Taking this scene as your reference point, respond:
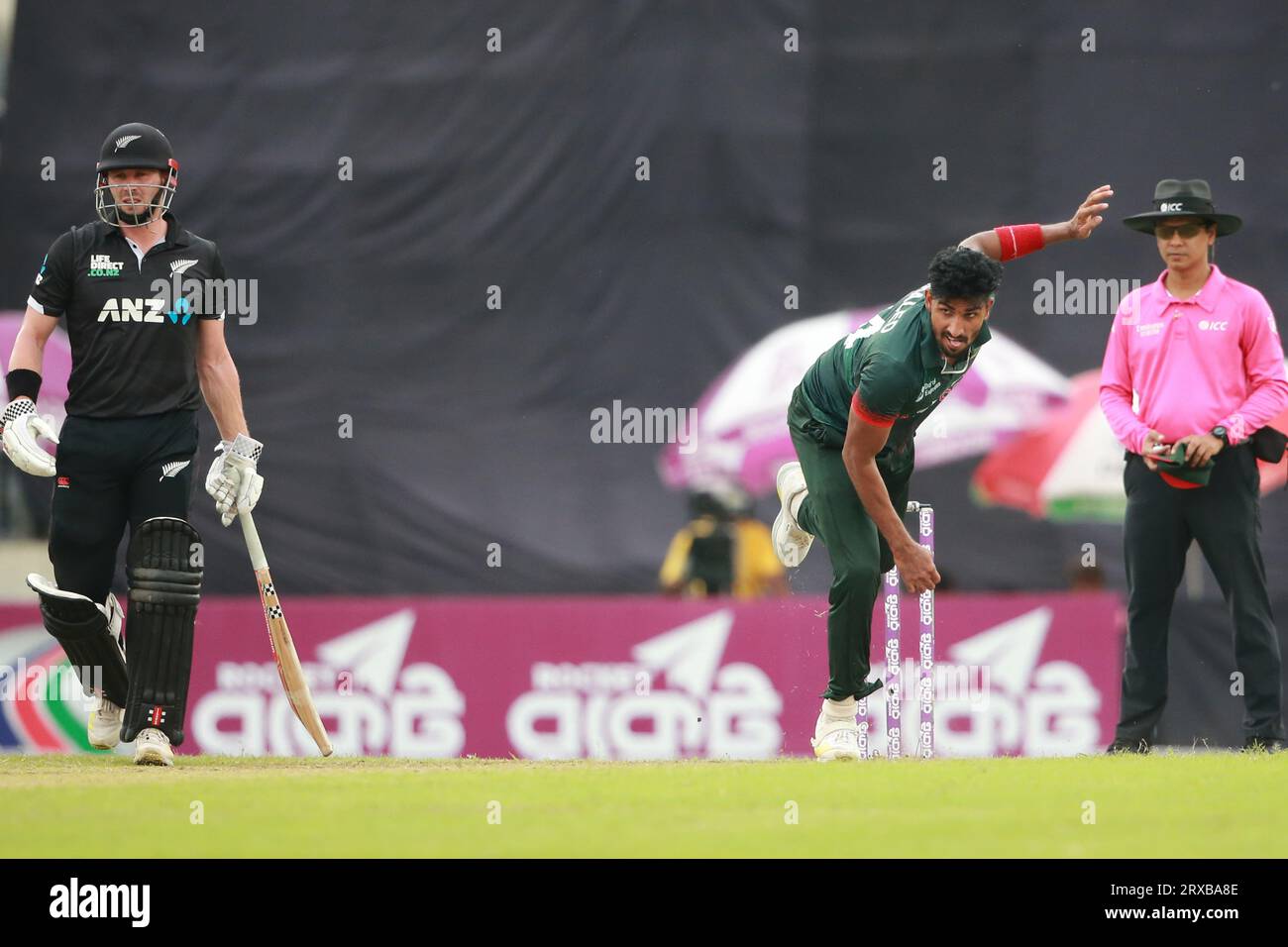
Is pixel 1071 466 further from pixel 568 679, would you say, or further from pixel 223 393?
pixel 223 393

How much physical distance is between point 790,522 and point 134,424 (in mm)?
2624

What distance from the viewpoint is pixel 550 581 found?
15.1 m

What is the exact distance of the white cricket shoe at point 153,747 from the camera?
23.4 feet

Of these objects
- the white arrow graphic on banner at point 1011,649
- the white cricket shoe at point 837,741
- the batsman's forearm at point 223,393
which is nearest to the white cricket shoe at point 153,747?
the batsman's forearm at point 223,393

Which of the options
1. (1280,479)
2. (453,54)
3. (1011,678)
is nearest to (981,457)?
(1280,479)

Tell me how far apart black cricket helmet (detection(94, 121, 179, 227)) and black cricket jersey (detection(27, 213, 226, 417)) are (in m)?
0.10

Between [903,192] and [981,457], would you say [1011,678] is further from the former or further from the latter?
[903,192]

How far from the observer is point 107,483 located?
718cm

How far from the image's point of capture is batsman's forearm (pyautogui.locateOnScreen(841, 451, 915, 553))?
678 cm

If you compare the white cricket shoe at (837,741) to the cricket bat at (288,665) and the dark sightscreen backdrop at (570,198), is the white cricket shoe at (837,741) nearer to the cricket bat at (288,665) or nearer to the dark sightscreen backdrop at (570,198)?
the cricket bat at (288,665)

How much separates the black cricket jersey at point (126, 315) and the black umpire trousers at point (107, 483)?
6 cm

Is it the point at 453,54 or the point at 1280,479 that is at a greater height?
the point at 453,54

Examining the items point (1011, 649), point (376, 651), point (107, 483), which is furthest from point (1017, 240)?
point (376, 651)
